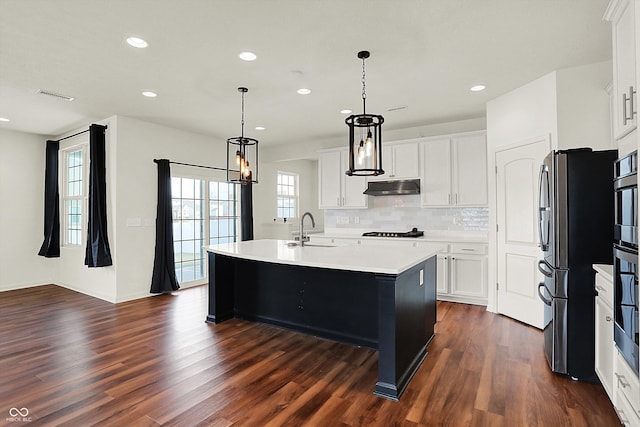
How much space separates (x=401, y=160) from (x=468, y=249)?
1.68m

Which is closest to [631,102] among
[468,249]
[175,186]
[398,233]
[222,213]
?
[468,249]

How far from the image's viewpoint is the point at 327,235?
5855 millimetres

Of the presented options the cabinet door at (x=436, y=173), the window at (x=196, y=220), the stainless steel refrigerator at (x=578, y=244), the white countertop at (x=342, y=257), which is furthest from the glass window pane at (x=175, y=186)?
the stainless steel refrigerator at (x=578, y=244)

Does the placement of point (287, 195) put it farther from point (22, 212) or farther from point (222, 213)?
point (22, 212)

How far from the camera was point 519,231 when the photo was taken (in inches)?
153

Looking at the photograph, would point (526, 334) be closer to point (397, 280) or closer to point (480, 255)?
Answer: point (480, 255)

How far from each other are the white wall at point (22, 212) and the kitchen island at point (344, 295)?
4.32 meters

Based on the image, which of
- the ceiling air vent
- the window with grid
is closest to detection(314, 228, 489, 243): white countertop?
the ceiling air vent

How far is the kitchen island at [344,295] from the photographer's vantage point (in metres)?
2.39

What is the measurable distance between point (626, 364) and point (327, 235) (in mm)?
4341

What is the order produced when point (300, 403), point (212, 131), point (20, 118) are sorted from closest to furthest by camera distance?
point (300, 403), point (20, 118), point (212, 131)

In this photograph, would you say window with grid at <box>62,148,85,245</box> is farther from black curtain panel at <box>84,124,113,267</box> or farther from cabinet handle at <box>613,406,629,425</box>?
cabinet handle at <box>613,406,629,425</box>

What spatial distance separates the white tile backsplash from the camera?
5.13 m

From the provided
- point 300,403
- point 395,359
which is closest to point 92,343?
point 300,403
